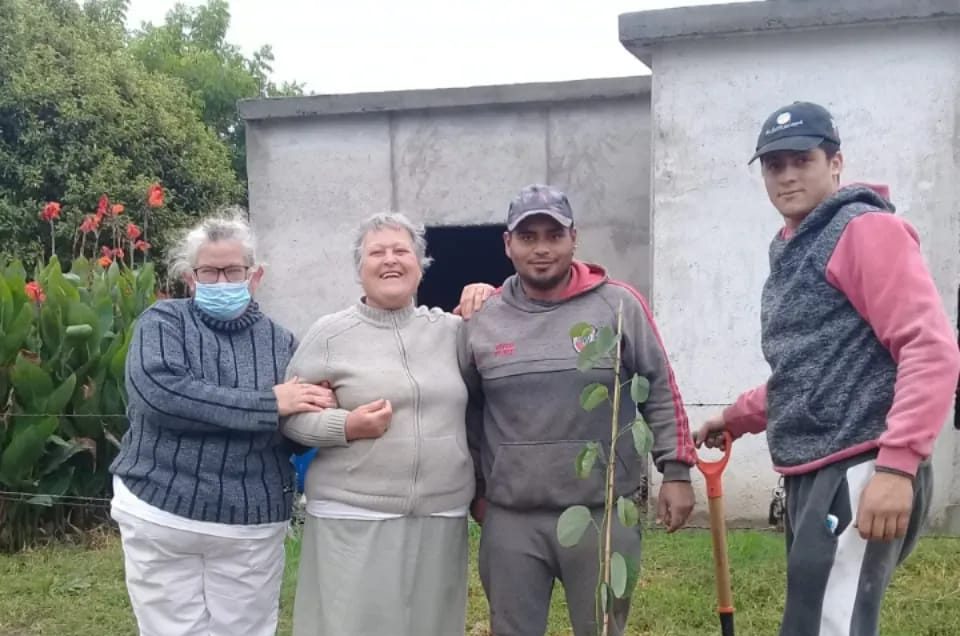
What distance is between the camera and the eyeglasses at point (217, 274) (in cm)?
299

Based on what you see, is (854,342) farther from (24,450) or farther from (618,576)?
(24,450)

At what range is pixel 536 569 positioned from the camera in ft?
9.45

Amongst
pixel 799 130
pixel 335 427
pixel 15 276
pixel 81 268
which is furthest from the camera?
pixel 81 268

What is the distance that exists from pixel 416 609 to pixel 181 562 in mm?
738

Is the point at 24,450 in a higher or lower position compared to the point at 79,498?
higher

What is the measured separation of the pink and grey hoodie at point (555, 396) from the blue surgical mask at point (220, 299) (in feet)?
2.29

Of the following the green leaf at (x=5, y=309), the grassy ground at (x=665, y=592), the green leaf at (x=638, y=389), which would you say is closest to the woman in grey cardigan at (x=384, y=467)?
the green leaf at (x=638, y=389)

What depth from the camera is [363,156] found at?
7.29 m

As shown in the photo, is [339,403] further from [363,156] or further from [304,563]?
[363,156]

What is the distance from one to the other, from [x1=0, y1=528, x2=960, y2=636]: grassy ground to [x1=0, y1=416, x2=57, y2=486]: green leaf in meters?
0.47

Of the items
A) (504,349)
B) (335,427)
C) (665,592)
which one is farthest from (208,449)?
(665,592)

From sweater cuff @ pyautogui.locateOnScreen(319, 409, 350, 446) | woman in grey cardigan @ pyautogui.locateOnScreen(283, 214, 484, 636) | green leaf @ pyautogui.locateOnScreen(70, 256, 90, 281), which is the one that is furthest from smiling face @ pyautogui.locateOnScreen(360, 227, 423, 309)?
green leaf @ pyautogui.locateOnScreen(70, 256, 90, 281)

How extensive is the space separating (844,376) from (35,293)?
195 inches

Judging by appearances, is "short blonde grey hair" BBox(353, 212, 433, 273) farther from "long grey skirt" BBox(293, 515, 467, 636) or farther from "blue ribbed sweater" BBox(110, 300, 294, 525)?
"long grey skirt" BBox(293, 515, 467, 636)
